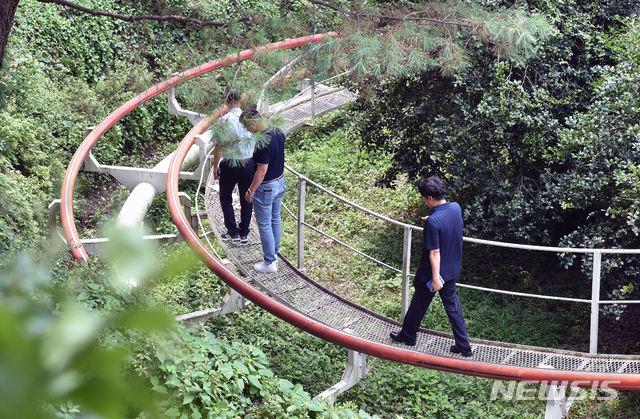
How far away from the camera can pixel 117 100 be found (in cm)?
1083

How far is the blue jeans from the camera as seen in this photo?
570 cm

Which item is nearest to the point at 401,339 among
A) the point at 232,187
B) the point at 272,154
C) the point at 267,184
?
the point at 267,184

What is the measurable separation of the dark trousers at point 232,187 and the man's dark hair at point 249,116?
2.65 feet

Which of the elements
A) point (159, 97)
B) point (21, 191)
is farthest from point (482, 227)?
point (159, 97)

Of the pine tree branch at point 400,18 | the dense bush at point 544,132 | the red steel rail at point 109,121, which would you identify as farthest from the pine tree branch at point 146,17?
the dense bush at point 544,132

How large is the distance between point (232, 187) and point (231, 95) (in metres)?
1.09

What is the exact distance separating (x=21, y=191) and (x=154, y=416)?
8295mm

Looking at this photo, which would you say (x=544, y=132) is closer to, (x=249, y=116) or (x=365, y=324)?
(x=365, y=324)

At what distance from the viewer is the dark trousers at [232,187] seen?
6.20 m

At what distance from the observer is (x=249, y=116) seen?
5250 millimetres

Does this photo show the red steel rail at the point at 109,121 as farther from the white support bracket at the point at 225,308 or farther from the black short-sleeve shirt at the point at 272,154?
the white support bracket at the point at 225,308

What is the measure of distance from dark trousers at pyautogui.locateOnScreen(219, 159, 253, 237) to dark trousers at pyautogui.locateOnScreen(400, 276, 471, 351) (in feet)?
7.13

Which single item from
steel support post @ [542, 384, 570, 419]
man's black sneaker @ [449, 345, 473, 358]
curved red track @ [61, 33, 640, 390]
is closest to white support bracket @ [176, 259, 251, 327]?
curved red track @ [61, 33, 640, 390]

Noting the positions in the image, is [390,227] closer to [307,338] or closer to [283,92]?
[307,338]
